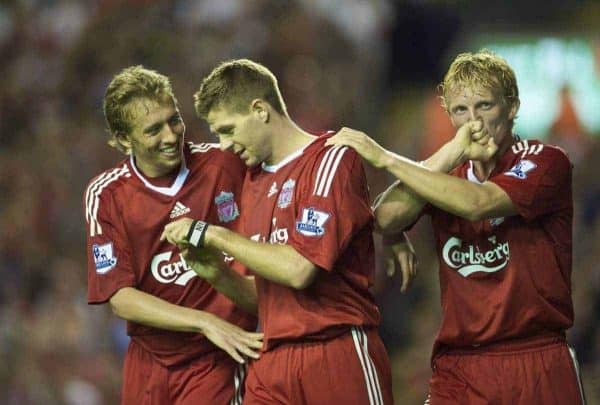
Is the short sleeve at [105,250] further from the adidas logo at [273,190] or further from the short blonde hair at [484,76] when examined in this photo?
the short blonde hair at [484,76]

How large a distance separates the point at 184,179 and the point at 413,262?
1148 millimetres

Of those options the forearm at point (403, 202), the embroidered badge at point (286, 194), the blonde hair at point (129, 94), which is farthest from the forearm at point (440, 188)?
the blonde hair at point (129, 94)

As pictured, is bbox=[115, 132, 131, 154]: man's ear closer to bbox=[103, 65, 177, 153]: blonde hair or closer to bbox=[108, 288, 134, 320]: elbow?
bbox=[103, 65, 177, 153]: blonde hair

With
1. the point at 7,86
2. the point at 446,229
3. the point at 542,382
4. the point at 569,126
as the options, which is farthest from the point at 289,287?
the point at 7,86

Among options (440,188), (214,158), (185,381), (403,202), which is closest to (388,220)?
(403,202)

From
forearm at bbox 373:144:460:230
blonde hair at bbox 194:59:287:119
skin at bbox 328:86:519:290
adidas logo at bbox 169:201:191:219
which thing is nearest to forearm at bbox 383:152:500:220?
skin at bbox 328:86:519:290

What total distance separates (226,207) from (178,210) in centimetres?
23

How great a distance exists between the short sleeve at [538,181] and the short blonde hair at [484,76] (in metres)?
0.27

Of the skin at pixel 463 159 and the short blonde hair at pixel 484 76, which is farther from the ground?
the short blonde hair at pixel 484 76

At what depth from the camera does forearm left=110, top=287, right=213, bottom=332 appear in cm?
593

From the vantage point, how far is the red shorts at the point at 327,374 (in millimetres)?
5461

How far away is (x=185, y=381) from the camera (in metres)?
6.16

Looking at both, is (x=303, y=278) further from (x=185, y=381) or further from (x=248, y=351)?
(x=185, y=381)

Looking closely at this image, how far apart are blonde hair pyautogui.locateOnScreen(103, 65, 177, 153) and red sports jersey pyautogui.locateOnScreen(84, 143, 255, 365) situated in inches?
11.7
